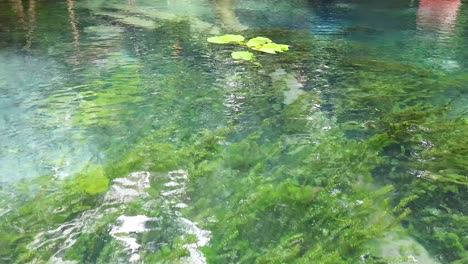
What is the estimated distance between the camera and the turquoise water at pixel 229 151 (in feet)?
8.27

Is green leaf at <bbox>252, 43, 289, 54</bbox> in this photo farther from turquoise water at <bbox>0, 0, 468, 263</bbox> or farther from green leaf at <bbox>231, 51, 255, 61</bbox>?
green leaf at <bbox>231, 51, 255, 61</bbox>

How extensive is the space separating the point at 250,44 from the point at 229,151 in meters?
3.99

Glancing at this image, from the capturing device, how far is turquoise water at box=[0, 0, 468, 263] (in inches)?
99.2

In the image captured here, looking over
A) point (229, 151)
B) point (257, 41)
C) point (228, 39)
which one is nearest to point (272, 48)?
point (257, 41)

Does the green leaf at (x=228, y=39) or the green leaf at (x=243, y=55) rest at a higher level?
the green leaf at (x=228, y=39)

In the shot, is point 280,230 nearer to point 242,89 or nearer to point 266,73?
point 242,89

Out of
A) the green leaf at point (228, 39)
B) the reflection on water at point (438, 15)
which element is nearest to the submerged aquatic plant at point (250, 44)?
the green leaf at point (228, 39)

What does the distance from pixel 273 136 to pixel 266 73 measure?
2162mm

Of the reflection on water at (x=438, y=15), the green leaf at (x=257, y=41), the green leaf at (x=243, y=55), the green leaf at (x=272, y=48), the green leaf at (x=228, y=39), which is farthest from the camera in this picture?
the reflection on water at (x=438, y=15)

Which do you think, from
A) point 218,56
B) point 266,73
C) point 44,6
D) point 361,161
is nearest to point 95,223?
point 361,161

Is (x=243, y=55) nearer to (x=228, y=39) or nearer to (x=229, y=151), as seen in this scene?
(x=228, y=39)

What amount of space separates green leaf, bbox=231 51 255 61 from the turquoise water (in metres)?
0.20

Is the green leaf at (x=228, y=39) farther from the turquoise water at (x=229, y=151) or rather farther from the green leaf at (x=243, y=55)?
the green leaf at (x=243, y=55)

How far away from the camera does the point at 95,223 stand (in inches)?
105
